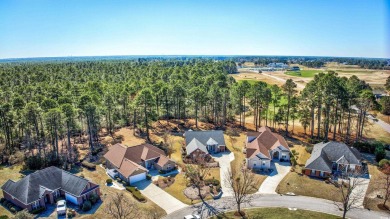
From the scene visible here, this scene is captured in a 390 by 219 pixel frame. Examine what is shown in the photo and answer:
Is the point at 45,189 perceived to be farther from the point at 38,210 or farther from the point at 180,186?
the point at 180,186

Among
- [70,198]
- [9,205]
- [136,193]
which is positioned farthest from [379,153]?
[9,205]

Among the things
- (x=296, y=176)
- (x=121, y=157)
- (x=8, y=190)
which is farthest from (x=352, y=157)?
(x=8, y=190)

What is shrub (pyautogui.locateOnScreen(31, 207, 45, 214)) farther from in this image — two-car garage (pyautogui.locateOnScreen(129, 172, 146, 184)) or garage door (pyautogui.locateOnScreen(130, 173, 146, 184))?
garage door (pyautogui.locateOnScreen(130, 173, 146, 184))

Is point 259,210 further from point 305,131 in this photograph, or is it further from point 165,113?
point 165,113

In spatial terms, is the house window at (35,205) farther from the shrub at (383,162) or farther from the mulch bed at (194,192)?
the shrub at (383,162)

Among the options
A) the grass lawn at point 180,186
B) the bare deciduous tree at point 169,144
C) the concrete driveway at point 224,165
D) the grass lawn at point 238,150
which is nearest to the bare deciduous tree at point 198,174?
the grass lawn at point 180,186

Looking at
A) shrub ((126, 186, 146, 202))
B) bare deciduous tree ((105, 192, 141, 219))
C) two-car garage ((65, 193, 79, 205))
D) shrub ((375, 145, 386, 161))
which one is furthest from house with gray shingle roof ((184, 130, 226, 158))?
shrub ((375, 145, 386, 161))
